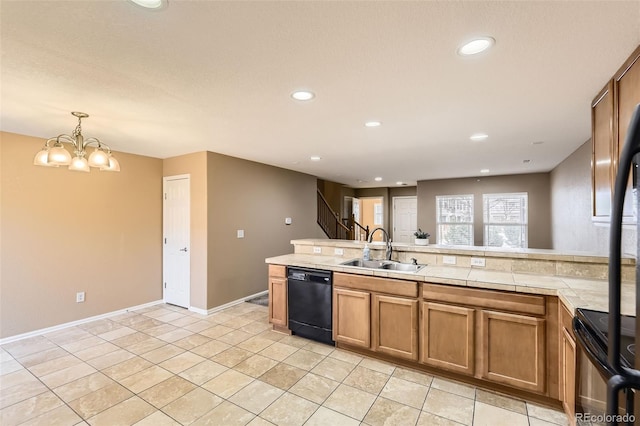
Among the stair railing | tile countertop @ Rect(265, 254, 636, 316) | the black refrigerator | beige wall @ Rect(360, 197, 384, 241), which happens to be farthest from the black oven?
beige wall @ Rect(360, 197, 384, 241)

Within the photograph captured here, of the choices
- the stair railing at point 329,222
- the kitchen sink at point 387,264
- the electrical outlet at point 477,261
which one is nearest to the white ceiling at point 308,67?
the electrical outlet at point 477,261

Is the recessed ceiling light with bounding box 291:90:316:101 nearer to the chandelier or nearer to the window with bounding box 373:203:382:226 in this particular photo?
the chandelier

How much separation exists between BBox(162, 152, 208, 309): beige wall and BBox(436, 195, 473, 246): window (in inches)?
238

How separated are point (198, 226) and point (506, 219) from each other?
6.99 metres

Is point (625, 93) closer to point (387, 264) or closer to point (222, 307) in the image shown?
point (387, 264)

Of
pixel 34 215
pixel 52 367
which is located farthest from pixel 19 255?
pixel 52 367

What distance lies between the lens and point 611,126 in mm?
1926

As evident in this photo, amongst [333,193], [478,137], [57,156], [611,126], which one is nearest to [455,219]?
[333,193]

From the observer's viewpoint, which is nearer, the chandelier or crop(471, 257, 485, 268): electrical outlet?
the chandelier

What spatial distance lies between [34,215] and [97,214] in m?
0.66

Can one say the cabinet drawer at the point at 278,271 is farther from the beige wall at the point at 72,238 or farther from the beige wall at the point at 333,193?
the beige wall at the point at 333,193

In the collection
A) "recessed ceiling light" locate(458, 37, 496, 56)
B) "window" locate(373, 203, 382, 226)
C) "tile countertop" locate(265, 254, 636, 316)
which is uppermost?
"recessed ceiling light" locate(458, 37, 496, 56)

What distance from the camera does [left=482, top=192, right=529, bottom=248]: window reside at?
22.8 feet

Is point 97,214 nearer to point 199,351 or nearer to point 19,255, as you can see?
point 19,255
